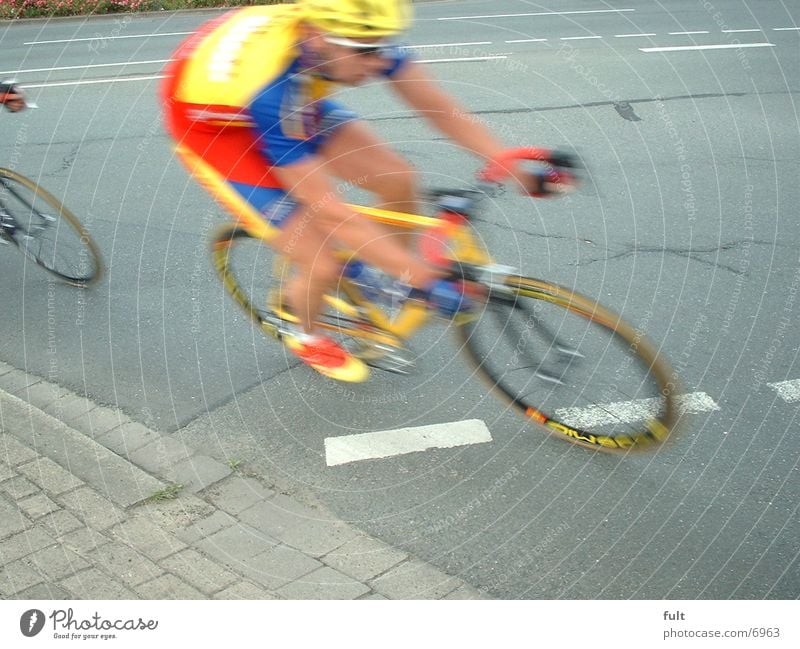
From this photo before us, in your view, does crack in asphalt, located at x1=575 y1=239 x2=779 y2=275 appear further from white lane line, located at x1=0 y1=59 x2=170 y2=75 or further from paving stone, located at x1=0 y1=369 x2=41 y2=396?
white lane line, located at x1=0 y1=59 x2=170 y2=75

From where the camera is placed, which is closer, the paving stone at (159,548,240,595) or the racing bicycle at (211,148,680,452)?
the paving stone at (159,548,240,595)

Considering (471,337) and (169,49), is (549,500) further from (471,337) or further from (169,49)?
(169,49)

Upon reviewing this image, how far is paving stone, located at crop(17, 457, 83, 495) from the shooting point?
377 cm

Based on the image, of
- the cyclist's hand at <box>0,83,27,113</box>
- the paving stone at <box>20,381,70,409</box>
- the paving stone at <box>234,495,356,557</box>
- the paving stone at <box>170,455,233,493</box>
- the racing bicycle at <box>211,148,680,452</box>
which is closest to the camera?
the paving stone at <box>234,495,356,557</box>

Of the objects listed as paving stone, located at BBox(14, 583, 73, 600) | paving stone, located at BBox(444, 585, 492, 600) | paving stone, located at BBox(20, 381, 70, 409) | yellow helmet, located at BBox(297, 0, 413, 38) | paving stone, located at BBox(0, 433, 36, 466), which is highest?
yellow helmet, located at BBox(297, 0, 413, 38)

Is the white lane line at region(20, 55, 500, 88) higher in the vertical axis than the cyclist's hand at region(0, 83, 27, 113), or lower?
lower

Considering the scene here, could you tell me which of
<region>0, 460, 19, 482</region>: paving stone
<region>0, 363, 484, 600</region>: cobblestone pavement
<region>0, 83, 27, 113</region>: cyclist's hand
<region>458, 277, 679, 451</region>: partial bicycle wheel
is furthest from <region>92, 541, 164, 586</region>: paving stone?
<region>0, 83, 27, 113</region>: cyclist's hand

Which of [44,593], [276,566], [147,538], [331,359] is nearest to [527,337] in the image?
[331,359]

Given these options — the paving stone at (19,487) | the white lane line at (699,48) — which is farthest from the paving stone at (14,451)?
the white lane line at (699,48)

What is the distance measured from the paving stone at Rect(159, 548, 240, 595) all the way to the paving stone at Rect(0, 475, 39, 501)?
73 centimetres

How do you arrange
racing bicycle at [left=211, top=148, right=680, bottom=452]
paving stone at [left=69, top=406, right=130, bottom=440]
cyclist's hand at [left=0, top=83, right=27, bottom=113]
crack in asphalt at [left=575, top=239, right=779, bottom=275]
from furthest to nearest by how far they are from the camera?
crack in asphalt at [left=575, top=239, right=779, bottom=275], cyclist's hand at [left=0, top=83, right=27, bottom=113], paving stone at [left=69, top=406, right=130, bottom=440], racing bicycle at [left=211, top=148, right=680, bottom=452]

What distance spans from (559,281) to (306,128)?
7.13ft

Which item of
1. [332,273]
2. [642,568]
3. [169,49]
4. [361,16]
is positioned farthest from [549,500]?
[169,49]

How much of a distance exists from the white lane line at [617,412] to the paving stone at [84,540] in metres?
1.92
